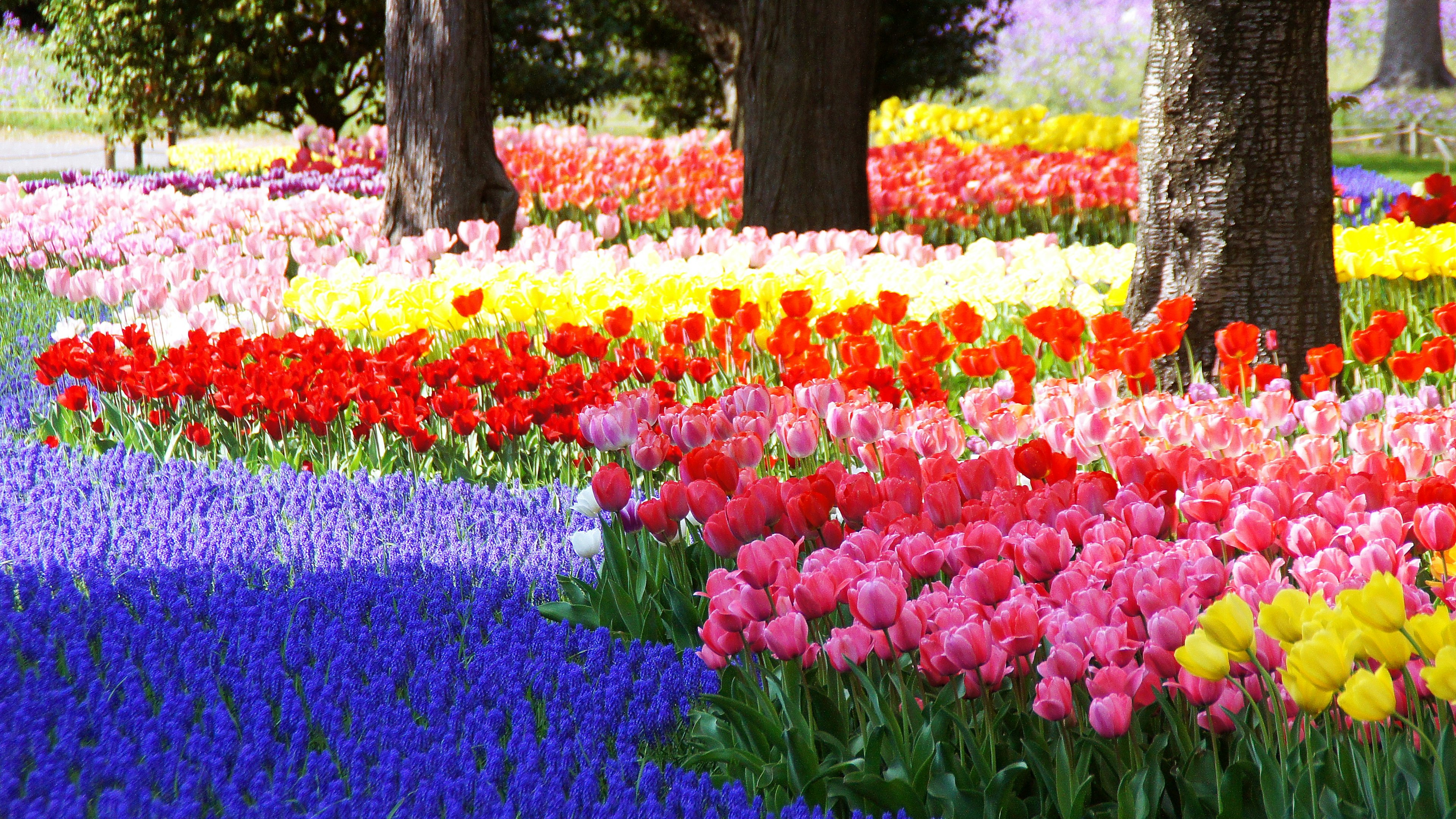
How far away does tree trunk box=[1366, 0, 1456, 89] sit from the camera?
22.8 m

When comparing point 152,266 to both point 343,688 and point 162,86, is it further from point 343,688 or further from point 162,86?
point 162,86

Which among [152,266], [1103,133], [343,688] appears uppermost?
[1103,133]

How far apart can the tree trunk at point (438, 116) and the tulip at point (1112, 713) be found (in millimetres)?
6506

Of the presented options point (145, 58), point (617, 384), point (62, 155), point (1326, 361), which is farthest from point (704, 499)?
point (62, 155)

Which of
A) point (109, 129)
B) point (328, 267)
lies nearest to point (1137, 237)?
point (328, 267)

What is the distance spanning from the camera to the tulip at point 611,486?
2.37m

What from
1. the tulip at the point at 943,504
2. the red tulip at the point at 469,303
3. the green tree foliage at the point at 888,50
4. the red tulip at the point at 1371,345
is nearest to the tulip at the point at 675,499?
the tulip at the point at 943,504

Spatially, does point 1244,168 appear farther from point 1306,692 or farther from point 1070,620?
point 1306,692

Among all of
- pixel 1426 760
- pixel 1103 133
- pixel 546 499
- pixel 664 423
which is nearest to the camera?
pixel 1426 760

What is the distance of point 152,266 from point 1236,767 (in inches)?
190

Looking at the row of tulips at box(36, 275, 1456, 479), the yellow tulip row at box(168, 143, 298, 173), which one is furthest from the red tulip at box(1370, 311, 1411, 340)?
the yellow tulip row at box(168, 143, 298, 173)

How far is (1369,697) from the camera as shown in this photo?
4.83 feet

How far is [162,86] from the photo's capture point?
1431 centimetres

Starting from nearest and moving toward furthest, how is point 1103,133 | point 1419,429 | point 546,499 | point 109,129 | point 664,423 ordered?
1. point 1419,429
2. point 664,423
3. point 546,499
4. point 1103,133
5. point 109,129
